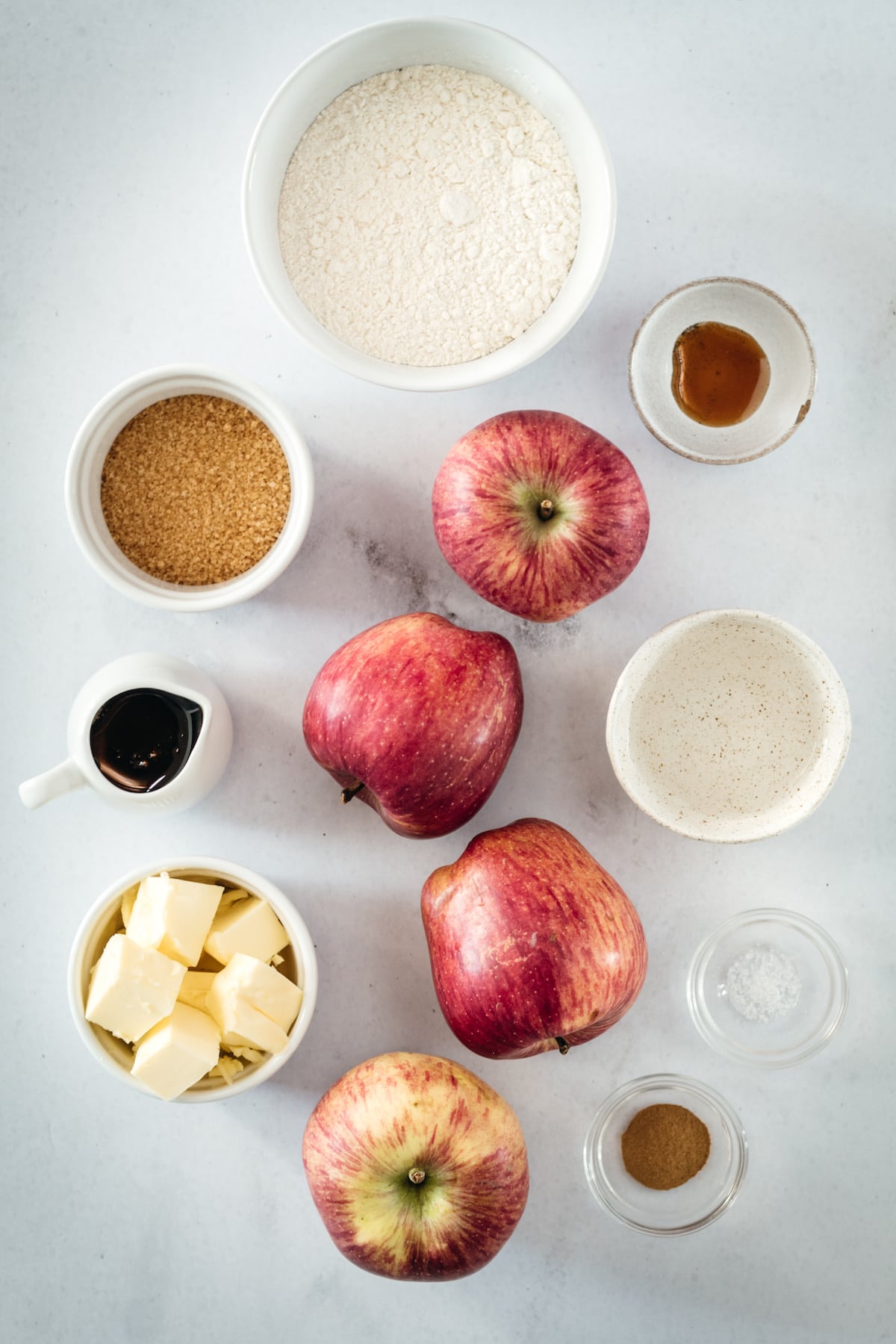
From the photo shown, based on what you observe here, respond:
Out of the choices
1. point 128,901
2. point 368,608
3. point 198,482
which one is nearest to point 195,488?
point 198,482

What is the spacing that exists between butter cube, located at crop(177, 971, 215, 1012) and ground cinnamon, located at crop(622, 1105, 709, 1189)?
523 mm

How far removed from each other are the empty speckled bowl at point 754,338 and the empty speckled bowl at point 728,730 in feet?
0.72

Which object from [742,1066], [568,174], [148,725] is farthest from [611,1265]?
[568,174]

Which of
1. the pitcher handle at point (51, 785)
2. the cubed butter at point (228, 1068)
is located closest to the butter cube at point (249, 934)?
the cubed butter at point (228, 1068)

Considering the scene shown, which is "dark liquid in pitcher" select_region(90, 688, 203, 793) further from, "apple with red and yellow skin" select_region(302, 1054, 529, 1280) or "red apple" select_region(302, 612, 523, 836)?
"apple with red and yellow skin" select_region(302, 1054, 529, 1280)

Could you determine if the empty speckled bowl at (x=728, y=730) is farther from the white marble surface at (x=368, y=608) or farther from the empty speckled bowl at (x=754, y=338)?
the empty speckled bowl at (x=754, y=338)

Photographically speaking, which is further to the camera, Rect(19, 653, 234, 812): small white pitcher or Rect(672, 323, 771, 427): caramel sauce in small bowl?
Rect(672, 323, 771, 427): caramel sauce in small bowl

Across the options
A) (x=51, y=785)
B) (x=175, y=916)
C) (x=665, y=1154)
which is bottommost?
(x=665, y=1154)

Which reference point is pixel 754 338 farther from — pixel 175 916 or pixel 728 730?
pixel 175 916

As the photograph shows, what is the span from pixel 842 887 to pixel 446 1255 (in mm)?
622

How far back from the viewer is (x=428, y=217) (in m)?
1.06

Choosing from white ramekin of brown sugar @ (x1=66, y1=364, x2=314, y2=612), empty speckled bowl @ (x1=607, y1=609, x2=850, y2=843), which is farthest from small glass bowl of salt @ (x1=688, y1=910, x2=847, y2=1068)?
white ramekin of brown sugar @ (x1=66, y1=364, x2=314, y2=612)

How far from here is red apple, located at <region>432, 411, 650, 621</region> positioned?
98 cm

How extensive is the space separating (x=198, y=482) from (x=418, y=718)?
37 centimetres
